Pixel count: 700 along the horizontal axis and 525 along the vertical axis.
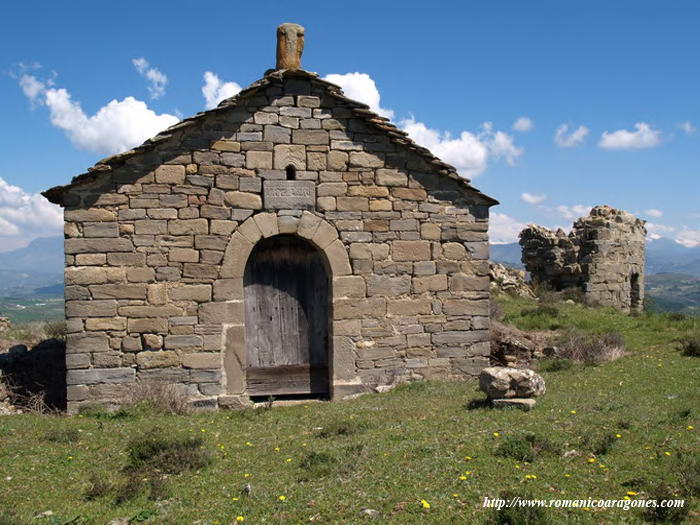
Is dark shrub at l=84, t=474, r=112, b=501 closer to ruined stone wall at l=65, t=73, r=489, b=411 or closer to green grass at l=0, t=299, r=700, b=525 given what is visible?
green grass at l=0, t=299, r=700, b=525

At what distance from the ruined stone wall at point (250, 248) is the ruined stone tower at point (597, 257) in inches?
385

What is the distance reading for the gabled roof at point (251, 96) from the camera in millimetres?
8211

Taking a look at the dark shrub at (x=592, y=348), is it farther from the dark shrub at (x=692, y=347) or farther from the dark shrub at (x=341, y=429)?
the dark shrub at (x=341, y=429)

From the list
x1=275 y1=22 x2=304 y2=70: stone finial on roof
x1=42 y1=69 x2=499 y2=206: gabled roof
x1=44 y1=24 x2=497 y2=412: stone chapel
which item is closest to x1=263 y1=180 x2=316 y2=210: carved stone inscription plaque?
x1=44 y1=24 x2=497 y2=412: stone chapel

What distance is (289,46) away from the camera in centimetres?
949

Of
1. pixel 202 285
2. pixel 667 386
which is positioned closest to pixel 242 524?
pixel 202 285

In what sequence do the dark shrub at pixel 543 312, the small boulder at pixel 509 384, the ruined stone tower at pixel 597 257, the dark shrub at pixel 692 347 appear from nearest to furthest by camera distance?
1. the small boulder at pixel 509 384
2. the dark shrub at pixel 692 347
3. the dark shrub at pixel 543 312
4. the ruined stone tower at pixel 597 257

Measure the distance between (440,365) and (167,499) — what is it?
5.32 m

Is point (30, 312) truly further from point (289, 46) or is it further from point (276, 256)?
point (289, 46)

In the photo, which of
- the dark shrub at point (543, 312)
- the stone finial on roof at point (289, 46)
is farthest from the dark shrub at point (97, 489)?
the dark shrub at point (543, 312)

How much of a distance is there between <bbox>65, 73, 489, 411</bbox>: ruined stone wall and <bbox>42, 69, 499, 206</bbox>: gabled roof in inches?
3.7

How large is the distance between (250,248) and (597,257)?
12.9m

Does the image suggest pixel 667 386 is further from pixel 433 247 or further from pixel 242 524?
pixel 242 524

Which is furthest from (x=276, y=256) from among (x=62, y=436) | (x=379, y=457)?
(x=379, y=457)
